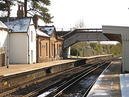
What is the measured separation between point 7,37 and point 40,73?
1195 centimetres

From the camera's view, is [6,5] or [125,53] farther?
[6,5]

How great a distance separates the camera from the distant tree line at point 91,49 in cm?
9388

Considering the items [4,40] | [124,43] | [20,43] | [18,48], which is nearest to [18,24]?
[20,43]

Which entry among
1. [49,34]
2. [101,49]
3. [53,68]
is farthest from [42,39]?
[101,49]

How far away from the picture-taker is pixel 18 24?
49.4 m

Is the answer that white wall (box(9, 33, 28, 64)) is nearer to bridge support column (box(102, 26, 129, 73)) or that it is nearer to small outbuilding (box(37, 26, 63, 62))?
small outbuilding (box(37, 26, 63, 62))

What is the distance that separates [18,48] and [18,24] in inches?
149

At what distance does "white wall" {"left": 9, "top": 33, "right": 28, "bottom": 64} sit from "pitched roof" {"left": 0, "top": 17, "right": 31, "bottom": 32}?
2.53 feet

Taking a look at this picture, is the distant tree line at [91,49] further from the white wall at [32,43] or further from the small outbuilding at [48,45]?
the white wall at [32,43]

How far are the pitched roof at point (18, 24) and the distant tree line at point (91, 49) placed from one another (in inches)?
1379

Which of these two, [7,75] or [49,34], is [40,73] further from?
[49,34]

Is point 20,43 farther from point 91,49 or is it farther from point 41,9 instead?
point 91,49

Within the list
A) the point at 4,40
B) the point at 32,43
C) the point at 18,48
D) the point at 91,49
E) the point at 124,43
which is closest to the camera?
the point at 124,43

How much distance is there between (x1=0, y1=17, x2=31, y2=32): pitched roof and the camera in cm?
4800
